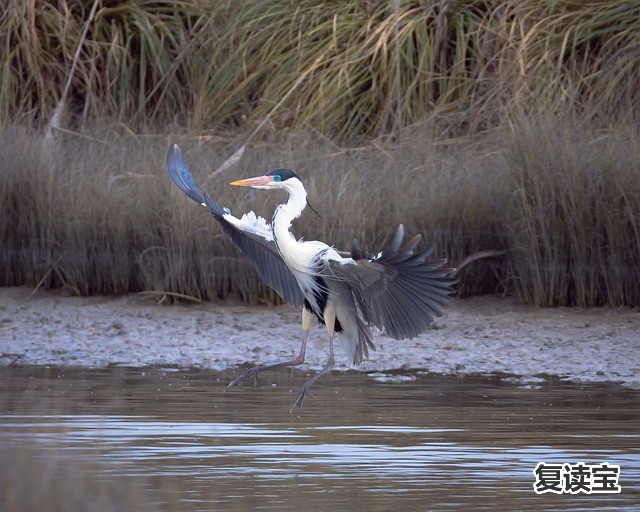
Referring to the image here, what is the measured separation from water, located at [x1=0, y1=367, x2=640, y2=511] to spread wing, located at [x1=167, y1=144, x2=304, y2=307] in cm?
54

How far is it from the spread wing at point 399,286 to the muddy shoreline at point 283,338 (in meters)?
1.40

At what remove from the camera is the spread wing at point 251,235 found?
639 cm

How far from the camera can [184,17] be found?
13039mm

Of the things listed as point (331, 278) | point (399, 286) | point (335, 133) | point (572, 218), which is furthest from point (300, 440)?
point (335, 133)

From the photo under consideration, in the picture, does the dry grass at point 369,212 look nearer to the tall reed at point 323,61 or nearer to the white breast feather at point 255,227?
the tall reed at point 323,61

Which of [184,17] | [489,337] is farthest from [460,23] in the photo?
[489,337]

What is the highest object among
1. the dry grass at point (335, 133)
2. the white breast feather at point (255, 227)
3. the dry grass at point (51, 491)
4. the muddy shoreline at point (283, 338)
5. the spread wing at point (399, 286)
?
the dry grass at point (335, 133)

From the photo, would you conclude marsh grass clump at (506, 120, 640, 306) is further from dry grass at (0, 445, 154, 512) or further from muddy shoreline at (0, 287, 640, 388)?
dry grass at (0, 445, 154, 512)

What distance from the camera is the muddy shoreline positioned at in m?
7.55

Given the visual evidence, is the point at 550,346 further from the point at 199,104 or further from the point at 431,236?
Result: the point at 199,104

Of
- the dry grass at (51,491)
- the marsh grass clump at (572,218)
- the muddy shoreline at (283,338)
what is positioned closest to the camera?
the dry grass at (51,491)

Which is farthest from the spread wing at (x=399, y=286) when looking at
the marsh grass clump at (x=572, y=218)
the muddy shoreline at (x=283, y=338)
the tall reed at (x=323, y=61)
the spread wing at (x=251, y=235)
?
the tall reed at (x=323, y=61)

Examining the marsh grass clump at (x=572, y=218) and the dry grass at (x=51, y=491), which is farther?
the marsh grass clump at (x=572, y=218)

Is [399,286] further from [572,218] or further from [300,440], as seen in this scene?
[572,218]
